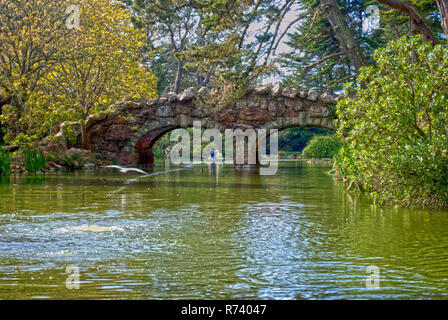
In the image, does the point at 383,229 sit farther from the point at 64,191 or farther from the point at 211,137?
the point at 211,137

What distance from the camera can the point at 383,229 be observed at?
24.3 ft

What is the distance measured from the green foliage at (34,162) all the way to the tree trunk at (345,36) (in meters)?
11.9

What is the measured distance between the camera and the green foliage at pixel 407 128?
913 cm

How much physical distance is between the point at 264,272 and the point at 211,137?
40.7 m

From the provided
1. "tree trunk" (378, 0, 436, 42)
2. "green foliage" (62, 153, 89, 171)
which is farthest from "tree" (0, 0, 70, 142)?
"tree trunk" (378, 0, 436, 42)

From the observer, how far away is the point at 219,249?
19.8ft

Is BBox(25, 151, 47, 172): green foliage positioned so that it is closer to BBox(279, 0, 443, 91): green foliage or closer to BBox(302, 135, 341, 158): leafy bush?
BBox(279, 0, 443, 91): green foliage

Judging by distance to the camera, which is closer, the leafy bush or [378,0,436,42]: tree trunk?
[378,0,436,42]: tree trunk

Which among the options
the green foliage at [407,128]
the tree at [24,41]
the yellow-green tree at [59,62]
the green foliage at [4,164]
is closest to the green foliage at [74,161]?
the yellow-green tree at [59,62]

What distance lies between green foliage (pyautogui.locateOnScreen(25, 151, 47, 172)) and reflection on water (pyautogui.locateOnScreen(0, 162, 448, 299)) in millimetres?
10686

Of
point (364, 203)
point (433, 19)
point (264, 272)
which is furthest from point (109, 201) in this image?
point (433, 19)

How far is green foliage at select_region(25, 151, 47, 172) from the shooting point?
21.4m

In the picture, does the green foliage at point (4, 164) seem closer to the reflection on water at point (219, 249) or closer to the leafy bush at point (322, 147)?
the reflection on water at point (219, 249)
